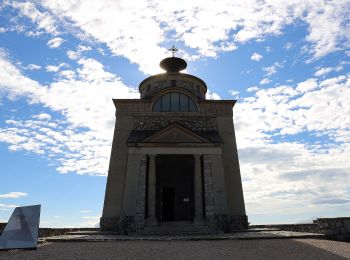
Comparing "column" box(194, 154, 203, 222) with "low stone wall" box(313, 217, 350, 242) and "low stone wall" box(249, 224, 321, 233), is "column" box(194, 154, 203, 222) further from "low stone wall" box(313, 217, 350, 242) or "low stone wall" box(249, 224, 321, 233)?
"low stone wall" box(313, 217, 350, 242)

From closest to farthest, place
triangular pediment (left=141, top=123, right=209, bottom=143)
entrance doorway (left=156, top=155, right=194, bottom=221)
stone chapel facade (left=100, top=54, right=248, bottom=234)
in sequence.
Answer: stone chapel facade (left=100, top=54, right=248, bottom=234), triangular pediment (left=141, top=123, right=209, bottom=143), entrance doorway (left=156, top=155, right=194, bottom=221)

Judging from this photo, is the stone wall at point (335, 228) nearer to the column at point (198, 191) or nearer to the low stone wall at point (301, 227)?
the low stone wall at point (301, 227)

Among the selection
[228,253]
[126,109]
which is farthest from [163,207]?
[228,253]

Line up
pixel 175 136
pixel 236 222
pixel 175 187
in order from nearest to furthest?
pixel 175 136, pixel 236 222, pixel 175 187

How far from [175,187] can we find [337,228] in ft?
32.9

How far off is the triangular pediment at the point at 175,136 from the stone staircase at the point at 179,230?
15.1ft

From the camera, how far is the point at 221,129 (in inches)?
802

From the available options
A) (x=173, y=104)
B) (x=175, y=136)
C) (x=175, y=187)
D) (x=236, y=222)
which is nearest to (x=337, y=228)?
(x=236, y=222)

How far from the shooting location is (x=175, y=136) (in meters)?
18.0

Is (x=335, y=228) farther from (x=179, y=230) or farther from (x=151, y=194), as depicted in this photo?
(x=151, y=194)

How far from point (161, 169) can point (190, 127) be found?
359 cm

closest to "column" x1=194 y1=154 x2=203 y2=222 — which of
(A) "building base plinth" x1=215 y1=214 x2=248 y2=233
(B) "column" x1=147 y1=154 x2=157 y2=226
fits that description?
(A) "building base plinth" x1=215 y1=214 x2=248 y2=233

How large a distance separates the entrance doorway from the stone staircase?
4.28 m

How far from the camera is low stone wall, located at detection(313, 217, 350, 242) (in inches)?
526
